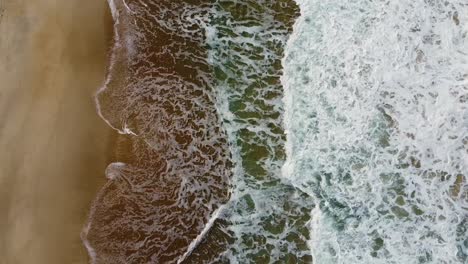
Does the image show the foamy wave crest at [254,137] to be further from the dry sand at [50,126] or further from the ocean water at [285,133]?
the dry sand at [50,126]

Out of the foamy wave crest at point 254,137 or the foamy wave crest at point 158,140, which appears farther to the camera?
the foamy wave crest at point 254,137

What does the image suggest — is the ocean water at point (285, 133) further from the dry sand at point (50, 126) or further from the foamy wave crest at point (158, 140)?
the dry sand at point (50, 126)

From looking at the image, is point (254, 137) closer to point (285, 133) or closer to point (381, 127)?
point (285, 133)

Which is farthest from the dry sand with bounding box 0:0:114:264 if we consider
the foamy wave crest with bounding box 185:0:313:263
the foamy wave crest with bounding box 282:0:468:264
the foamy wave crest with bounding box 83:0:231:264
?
the foamy wave crest with bounding box 282:0:468:264

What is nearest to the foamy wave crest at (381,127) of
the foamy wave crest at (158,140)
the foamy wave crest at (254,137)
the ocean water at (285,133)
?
the ocean water at (285,133)

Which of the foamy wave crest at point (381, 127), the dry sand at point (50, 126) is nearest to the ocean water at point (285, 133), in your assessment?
the foamy wave crest at point (381, 127)

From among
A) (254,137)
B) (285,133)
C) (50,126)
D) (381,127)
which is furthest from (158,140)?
(381,127)

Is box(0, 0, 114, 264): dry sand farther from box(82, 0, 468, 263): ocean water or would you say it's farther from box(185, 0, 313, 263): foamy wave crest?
box(185, 0, 313, 263): foamy wave crest
